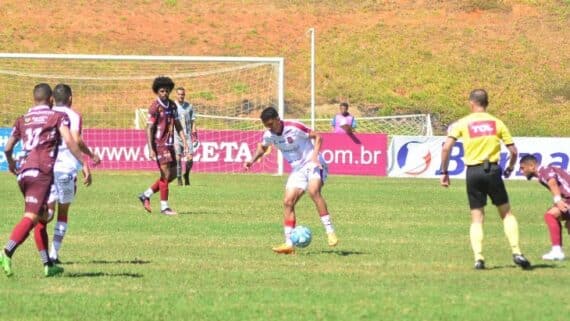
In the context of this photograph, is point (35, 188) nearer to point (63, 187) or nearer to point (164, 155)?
point (63, 187)

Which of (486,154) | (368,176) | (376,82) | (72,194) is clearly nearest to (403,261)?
(486,154)

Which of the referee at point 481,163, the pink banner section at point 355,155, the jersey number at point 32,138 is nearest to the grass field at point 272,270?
the referee at point 481,163

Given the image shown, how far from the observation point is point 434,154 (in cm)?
3853

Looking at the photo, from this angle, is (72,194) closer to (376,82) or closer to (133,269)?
(133,269)

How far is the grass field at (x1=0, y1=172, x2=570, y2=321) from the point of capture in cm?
1052

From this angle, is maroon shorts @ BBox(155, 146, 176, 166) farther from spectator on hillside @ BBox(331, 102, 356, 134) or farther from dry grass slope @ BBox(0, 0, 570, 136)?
dry grass slope @ BBox(0, 0, 570, 136)

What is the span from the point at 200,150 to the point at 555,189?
25.4 m

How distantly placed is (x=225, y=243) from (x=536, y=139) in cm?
2263

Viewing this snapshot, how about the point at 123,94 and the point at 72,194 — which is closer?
the point at 72,194

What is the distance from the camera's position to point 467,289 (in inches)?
462

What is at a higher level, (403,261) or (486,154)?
(486,154)

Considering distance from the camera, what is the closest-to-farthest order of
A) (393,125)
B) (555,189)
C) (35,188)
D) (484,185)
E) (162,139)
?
(35,188), (484,185), (555,189), (162,139), (393,125)

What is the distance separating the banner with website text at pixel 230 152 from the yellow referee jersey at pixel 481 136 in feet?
82.0

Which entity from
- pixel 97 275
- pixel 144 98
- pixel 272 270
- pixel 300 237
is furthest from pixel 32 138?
pixel 144 98
